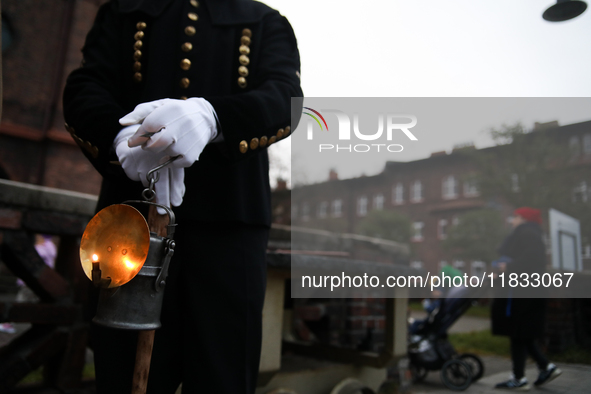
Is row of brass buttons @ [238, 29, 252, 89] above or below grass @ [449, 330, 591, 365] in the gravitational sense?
above

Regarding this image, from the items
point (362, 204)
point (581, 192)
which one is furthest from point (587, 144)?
point (362, 204)

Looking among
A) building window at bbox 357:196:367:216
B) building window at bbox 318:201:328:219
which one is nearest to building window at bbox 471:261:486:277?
building window at bbox 357:196:367:216

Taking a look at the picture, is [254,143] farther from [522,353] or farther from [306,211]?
[306,211]

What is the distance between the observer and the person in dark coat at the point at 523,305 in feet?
11.2

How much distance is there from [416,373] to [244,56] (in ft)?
13.8

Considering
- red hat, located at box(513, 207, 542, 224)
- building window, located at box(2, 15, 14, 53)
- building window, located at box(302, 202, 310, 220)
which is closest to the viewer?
red hat, located at box(513, 207, 542, 224)

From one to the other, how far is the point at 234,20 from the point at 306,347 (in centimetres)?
194

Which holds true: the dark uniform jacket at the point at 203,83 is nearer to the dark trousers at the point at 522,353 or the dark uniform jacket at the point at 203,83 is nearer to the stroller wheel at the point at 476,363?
the dark trousers at the point at 522,353

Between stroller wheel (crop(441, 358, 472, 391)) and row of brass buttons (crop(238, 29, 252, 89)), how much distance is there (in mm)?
3647

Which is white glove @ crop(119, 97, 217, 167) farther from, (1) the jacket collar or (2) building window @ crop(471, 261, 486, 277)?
(2) building window @ crop(471, 261, 486, 277)

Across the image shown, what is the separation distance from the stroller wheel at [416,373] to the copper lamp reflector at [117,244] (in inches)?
168

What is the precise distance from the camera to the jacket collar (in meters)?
1.22

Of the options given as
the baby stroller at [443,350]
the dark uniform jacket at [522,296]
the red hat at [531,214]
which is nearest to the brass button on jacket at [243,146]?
the dark uniform jacket at [522,296]

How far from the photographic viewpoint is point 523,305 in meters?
3.66
